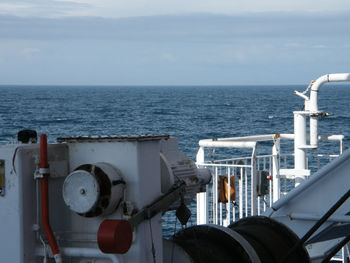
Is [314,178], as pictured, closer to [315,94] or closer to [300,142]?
[300,142]

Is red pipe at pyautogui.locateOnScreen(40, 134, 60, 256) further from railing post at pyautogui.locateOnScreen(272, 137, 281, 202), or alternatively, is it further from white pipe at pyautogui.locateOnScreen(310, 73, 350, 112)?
white pipe at pyautogui.locateOnScreen(310, 73, 350, 112)

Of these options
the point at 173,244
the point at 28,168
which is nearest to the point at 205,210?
the point at 173,244

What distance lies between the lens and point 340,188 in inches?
180

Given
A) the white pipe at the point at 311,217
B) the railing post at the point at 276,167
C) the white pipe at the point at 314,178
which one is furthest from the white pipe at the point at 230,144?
the white pipe at the point at 311,217

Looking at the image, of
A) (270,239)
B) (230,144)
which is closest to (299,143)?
(230,144)

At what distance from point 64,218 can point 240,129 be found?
5491 cm

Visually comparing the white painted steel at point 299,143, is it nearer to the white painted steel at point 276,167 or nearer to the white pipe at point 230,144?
the white painted steel at point 276,167

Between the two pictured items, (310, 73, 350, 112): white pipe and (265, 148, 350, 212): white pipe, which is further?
(310, 73, 350, 112): white pipe

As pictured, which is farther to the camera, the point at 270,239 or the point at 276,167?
the point at 276,167

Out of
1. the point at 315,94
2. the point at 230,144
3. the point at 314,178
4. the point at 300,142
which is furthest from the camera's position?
the point at 315,94

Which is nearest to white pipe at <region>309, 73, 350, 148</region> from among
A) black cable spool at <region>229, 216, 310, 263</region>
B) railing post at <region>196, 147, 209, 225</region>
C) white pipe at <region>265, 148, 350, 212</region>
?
railing post at <region>196, 147, 209, 225</region>

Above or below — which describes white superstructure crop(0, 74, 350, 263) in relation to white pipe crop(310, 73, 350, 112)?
below

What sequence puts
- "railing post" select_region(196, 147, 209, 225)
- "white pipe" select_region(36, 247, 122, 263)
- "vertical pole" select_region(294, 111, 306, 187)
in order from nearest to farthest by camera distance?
"white pipe" select_region(36, 247, 122, 263) → "railing post" select_region(196, 147, 209, 225) → "vertical pole" select_region(294, 111, 306, 187)

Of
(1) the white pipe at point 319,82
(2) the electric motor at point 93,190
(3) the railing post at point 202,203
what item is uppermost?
(1) the white pipe at point 319,82
